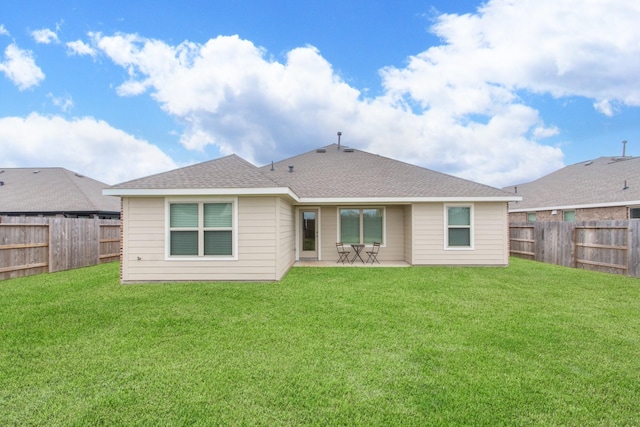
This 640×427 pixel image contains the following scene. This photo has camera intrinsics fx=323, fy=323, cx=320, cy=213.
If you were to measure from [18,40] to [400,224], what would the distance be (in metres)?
15.6

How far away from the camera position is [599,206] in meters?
14.9

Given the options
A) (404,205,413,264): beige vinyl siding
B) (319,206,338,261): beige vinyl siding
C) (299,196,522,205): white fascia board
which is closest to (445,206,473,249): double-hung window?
(299,196,522,205): white fascia board

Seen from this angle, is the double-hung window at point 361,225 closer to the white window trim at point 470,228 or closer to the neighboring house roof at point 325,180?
the neighboring house roof at point 325,180

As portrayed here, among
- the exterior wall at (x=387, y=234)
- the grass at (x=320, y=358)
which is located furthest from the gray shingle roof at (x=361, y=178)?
the grass at (x=320, y=358)

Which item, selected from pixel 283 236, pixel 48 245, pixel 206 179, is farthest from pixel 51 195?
pixel 283 236

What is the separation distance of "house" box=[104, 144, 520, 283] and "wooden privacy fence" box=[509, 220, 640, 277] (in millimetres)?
2268

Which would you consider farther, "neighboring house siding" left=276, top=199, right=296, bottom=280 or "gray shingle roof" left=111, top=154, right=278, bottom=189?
"neighboring house siding" left=276, top=199, right=296, bottom=280

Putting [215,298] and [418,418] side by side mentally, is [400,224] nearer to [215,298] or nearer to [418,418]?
[215,298]

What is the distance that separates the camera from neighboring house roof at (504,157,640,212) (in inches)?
583

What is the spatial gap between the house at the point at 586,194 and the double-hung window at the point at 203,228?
54.0 feet

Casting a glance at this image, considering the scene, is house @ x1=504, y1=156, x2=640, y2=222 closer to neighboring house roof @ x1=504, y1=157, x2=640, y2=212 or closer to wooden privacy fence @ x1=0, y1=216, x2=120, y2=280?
neighboring house roof @ x1=504, y1=157, x2=640, y2=212

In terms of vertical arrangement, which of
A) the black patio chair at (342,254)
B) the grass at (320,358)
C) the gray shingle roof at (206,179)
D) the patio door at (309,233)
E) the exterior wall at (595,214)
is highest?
the gray shingle roof at (206,179)

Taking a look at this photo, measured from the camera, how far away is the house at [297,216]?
8078mm

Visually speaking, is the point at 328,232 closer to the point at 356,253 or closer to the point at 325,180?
the point at 356,253
